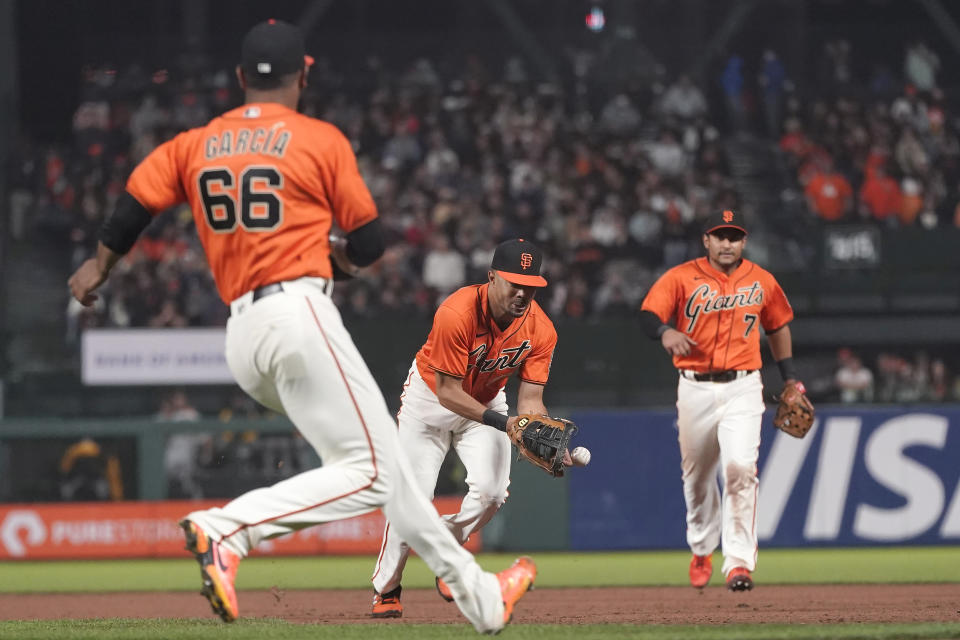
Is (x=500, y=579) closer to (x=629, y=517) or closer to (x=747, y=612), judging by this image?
(x=747, y=612)

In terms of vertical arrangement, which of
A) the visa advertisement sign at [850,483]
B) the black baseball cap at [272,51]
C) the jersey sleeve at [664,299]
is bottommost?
the visa advertisement sign at [850,483]

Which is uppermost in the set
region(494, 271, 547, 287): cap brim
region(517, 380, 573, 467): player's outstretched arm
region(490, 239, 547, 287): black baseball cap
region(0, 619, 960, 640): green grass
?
region(490, 239, 547, 287): black baseball cap

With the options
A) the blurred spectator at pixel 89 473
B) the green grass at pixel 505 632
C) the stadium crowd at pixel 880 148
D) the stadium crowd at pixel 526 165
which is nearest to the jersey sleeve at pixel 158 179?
the green grass at pixel 505 632

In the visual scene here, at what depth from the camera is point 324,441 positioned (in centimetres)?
469

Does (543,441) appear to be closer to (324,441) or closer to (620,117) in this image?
(324,441)

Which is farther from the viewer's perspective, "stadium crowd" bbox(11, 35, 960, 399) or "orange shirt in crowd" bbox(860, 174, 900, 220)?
"orange shirt in crowd" bbox(860, 174, 900, 220)

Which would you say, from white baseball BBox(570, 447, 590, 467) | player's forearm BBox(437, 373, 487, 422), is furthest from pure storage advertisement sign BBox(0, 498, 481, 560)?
white baseball BBox(570, 447, 590, 467)

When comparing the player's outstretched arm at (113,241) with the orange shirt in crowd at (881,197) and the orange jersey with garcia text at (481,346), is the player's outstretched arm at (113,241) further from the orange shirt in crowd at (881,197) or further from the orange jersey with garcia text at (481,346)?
the orange shirt in crowd at (881,197)

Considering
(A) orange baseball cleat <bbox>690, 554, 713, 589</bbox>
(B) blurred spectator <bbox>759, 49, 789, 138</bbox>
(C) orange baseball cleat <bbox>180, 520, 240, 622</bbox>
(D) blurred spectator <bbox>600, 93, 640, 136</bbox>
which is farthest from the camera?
(B) blurred spectator <bbox>759, 49, 789, 138</bbox>

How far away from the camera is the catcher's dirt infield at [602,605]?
22.2 ft

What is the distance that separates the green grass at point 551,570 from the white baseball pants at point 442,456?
3.20 metres

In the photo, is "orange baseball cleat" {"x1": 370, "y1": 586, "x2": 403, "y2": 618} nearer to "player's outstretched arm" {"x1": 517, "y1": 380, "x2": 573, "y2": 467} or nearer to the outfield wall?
"player's outstretched arm" {"x1": 517, "y1": 380, "x2": 573, "y2": 467}

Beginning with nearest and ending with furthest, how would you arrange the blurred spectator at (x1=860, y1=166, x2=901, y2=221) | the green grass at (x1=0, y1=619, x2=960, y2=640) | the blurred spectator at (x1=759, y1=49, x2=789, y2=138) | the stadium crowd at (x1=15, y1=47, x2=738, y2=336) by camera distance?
the green grass at (x1=0, y1=619, x2=960, y2=640) → the stadium crowd at (x1=15, y1=47, x2=738, y2=336) → the blurred spectator at (x1=860, y1=166, x2=901, y2=221) → the blurred spectator at (x1=759, y1=49, x2=789, y2=138)

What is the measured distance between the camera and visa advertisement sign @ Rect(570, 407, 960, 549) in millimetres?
12727
